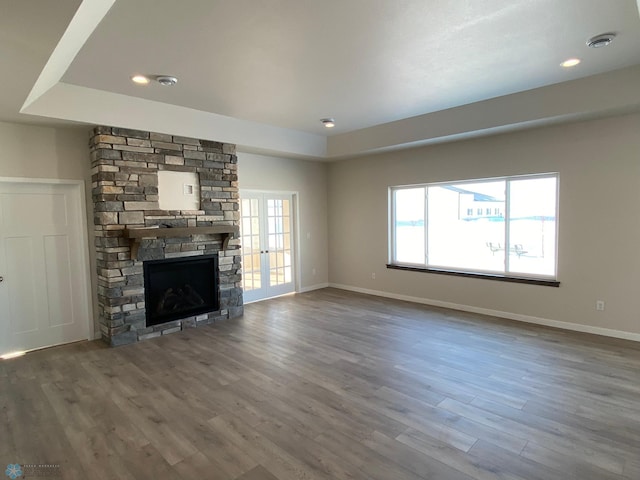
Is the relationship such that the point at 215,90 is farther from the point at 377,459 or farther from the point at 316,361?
the point at 377,459

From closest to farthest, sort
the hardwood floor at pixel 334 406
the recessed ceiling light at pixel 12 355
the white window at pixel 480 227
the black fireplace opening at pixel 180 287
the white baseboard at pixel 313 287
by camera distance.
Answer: the hardwood floor at pixel 334 406, the recessed ceiling light at pixel 12 355, the black fireplace opening at pixel 180 287, the white window at pixel 480 227, the white baseboard at pixel 313 287

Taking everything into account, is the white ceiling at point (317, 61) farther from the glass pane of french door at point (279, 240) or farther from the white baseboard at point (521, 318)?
the white baseboard at point (521, 318)

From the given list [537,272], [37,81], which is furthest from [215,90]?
[537,272]

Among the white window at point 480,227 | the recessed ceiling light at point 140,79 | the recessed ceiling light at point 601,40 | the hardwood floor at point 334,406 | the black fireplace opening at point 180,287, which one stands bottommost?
the hardwood floor at point 334,406

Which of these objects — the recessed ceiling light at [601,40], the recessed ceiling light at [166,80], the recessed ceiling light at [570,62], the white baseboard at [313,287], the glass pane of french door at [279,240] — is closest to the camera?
the recessed ceiling light at [601,40]

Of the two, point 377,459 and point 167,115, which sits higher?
point 167,115

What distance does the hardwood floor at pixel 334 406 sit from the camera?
89.5 inches

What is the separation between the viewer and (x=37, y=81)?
300 cm

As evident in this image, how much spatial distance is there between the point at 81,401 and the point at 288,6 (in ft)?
11.6

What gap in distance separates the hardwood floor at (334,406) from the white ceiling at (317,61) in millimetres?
2665

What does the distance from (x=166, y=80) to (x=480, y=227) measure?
4.70 metres

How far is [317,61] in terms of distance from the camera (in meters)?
3.38

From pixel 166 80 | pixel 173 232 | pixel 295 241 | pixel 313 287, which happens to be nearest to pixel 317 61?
pixel 166 80

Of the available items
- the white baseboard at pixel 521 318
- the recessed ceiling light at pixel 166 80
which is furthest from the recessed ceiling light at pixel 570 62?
the recessed ceiling light at pixel 166 80
